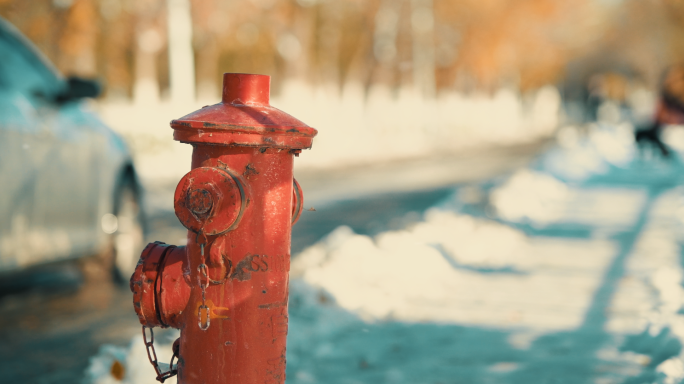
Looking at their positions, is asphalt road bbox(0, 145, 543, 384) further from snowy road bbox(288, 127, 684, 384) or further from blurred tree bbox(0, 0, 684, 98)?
blurred tree bbox(0, 0, 684, 98)

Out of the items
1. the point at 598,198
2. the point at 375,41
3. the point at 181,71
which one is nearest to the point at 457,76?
the point at 375,41

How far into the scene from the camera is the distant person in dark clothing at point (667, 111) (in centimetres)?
1712

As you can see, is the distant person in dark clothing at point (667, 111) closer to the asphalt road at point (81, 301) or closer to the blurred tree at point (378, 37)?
the asphalt road at point (81, 301)

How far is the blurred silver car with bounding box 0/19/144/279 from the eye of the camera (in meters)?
4.73

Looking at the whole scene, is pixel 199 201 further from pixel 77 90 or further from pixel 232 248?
pixel 77 90

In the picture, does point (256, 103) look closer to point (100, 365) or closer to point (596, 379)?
point (100, 365)

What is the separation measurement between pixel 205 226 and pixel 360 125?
29660 millimetres

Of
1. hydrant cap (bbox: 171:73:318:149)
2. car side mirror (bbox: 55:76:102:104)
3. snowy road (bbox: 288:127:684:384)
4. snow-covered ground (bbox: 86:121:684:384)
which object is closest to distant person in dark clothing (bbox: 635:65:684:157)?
snowy road (bbox: 288:127:684:384)

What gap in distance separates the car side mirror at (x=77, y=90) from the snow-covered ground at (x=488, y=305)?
1.84 m

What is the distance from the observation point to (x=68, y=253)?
5406 mm

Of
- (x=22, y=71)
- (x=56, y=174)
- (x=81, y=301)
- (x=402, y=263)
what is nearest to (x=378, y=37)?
(x=402, y=263)

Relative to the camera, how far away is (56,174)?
524 centimetres

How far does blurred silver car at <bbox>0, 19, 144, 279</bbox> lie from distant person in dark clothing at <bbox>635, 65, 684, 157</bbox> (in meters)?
13.3

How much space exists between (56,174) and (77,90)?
1.89 ft
